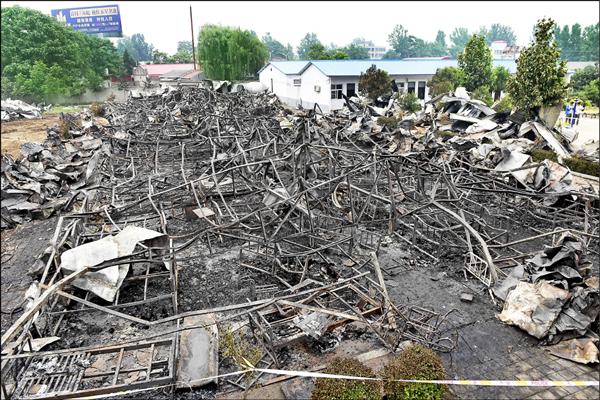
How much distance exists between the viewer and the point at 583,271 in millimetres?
6105

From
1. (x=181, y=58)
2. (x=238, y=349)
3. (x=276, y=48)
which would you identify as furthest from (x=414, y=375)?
(x=276, y=48)

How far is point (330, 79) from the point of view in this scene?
101ft

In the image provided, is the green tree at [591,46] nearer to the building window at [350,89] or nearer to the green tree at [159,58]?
the building window at [350,89]

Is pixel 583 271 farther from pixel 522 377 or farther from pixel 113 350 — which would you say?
pixel 113 350

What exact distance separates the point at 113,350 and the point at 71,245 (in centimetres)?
281

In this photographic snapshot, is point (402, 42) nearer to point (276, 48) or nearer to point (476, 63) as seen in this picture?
point (276, 48)

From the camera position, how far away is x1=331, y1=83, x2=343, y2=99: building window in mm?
31438

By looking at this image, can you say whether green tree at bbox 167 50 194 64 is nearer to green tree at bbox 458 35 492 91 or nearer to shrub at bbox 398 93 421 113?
green tree at bbox 458 35 492 91

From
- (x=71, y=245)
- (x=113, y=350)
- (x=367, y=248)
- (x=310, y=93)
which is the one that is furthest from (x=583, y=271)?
(x=310, y=93)

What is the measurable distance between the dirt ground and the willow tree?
17.2 metres

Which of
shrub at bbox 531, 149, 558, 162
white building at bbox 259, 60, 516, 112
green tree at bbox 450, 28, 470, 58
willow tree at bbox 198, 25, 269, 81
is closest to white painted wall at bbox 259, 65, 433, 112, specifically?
white building at bbox 259, 60, 516, 112

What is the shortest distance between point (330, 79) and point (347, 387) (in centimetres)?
2862

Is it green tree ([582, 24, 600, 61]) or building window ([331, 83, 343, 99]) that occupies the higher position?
green tree ([582, 24, 600, 61])

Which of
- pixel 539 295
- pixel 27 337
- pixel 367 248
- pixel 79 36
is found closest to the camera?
A: pixel 27 337
